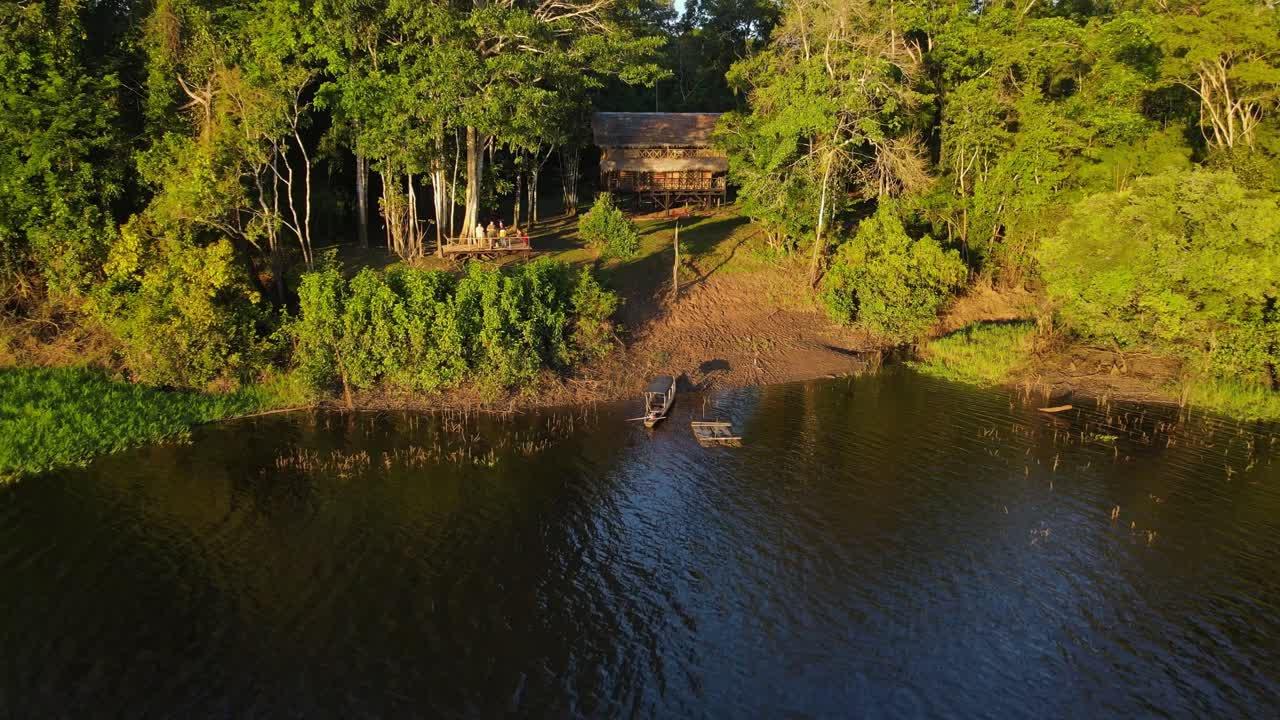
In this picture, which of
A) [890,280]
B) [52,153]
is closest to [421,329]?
[52,153]

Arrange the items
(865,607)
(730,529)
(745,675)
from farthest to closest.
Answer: (730,529), (865,607), (745,675)

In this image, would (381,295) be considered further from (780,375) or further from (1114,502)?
(1114,502)

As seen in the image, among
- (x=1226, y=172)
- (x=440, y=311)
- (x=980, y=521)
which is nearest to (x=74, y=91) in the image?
(x=440, y=311)

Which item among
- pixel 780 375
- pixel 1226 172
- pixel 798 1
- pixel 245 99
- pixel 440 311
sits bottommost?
pixel 780 375

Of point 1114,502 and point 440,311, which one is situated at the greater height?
point 440,311

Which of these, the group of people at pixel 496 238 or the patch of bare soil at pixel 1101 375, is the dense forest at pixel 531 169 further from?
the group of people at pixel 496 238

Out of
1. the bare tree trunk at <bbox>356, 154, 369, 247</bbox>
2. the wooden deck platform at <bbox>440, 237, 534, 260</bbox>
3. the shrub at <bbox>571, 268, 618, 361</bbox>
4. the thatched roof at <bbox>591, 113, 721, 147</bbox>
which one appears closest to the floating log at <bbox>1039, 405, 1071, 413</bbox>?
the shrub at <bbox>571, 268, 618, 361</bbox>

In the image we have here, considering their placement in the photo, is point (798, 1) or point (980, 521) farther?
point (798, 1)
